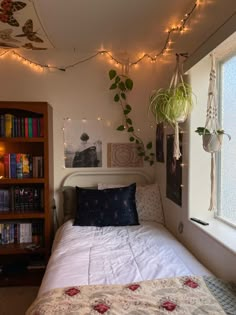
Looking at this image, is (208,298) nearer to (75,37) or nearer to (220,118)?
(220,118)

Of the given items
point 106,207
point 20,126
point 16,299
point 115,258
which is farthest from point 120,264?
point 20,126

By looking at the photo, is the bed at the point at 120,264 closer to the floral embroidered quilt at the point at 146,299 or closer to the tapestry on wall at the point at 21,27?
the floral embroidered quilt at the point at 146,299

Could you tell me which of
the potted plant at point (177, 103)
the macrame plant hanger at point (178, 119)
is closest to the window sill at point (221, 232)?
the macrame plant hanger at point (178, 119)

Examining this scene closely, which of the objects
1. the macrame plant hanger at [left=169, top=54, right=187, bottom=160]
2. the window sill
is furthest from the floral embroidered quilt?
the macrame plant hanger at [left=169, top=54, right=187, bottom=160]

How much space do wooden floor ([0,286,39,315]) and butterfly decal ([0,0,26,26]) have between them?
2270mm

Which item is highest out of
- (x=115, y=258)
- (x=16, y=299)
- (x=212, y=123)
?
(x=212, y=123)

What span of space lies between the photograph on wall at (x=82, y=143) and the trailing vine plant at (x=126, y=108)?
0.87 ft

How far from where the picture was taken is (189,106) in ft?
6.29

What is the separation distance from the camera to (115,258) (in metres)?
1.81

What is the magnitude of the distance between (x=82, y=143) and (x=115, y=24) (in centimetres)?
122

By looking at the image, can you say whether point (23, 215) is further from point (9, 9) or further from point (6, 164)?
point (9, 9)

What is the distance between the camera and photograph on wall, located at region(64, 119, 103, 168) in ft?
9.75

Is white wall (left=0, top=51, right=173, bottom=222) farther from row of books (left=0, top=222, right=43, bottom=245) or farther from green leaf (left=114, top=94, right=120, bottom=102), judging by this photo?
row of books (left=0, top=222, right=43, bottom=245)

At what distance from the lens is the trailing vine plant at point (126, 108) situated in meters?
2.97
